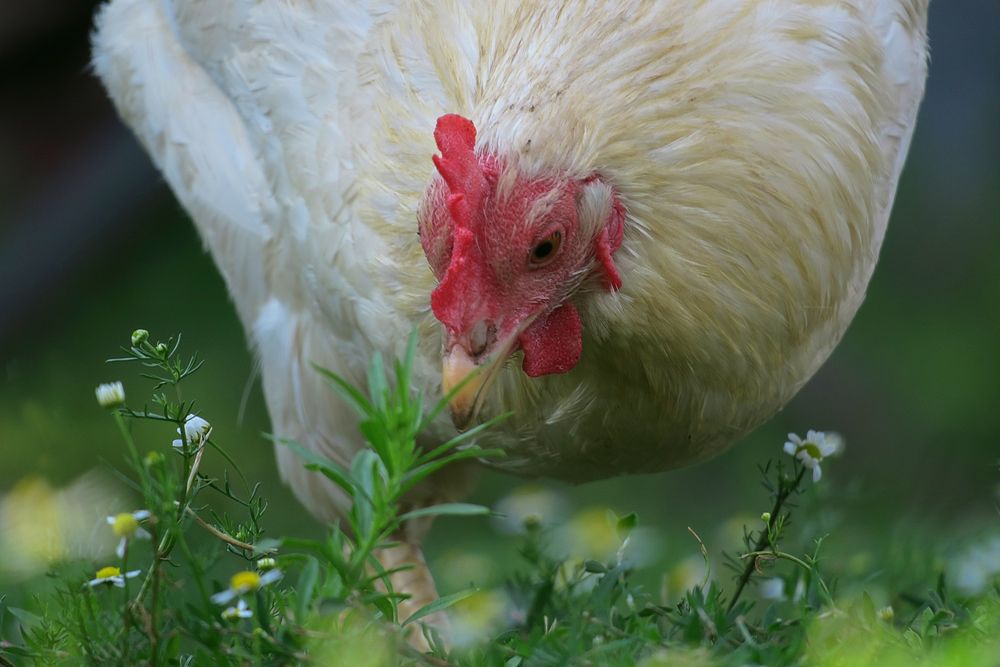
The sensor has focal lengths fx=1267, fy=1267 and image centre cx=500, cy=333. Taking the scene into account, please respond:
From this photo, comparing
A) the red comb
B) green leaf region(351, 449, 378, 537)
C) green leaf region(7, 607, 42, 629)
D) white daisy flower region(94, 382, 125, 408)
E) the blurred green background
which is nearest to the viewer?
green leaf region(351, 449, 378, 537)

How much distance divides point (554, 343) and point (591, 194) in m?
0.25

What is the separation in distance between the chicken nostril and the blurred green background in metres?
2.91

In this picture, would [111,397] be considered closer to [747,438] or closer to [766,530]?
[766,530]

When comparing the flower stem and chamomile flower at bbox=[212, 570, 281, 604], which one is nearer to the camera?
chamomile flower at bbox=[212, 570, 281, 604]

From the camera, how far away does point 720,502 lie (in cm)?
511

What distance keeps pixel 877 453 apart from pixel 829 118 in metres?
3.41

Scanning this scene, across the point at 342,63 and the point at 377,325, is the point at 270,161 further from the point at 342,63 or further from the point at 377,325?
the point at 377,325

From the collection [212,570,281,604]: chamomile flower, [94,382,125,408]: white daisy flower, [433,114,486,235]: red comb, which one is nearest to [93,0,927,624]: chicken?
[433,114,486,235]: red comb

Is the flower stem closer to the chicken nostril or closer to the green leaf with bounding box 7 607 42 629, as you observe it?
the chicken nostril

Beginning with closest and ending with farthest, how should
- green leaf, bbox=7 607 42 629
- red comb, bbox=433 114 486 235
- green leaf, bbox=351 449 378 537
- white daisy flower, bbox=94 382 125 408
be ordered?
green leaf, bbox=351 449 378 537, white daisy flower, bbox=94 382 125 408, green leaf, bbox=7 607 42 629, red comb, bbox=433 114 486 235

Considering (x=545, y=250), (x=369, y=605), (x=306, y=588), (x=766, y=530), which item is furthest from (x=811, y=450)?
(x=306, y=588)

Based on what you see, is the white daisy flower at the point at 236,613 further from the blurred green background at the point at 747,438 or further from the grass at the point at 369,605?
the blurred green background at the point at 747,438

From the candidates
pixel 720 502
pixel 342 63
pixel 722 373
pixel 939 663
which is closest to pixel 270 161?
pixel 342 63

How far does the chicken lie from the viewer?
192 centimetres
